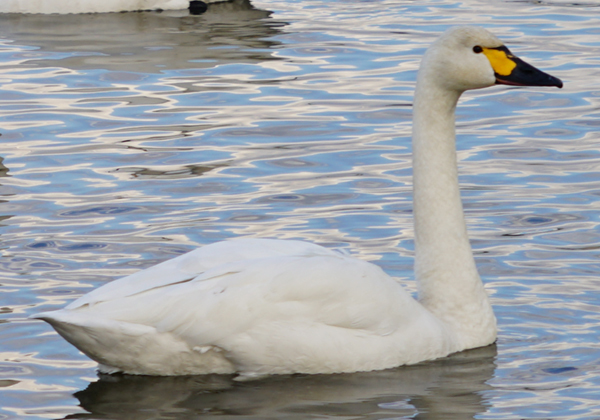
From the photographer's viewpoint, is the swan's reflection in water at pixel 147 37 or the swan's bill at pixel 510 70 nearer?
the swan's bill at pixel 510 70

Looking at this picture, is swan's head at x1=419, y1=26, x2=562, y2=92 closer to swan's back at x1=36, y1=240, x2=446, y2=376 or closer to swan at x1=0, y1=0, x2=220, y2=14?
swan's back at x1=36, y1=240, x2=446, y2=376

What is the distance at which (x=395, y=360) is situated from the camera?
21.0 feet

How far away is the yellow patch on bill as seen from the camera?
6754 mm

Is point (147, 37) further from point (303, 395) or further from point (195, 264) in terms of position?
point (303, 395)

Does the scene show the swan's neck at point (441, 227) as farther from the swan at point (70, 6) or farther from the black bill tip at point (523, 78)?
the swan at point (70, 6)

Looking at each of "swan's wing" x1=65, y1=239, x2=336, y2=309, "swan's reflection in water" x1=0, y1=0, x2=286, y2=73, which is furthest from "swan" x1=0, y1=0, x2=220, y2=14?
"swan's wing" x1=65, y1=239, x2=336, y2=309

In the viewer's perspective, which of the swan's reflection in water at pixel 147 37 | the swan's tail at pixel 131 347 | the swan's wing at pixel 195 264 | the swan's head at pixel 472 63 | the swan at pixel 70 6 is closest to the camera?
the swan's tail at pixel 131 347

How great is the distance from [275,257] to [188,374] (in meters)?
0.69

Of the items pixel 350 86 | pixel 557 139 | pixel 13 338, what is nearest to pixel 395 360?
pixel 13 338

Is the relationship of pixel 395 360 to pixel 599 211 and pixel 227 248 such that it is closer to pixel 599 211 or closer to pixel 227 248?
pixel 227 248

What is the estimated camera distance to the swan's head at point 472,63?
22.0ft

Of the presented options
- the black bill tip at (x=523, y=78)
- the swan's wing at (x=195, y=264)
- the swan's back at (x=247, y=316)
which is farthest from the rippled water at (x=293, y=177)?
the black bill tip at (x=523, y=78)

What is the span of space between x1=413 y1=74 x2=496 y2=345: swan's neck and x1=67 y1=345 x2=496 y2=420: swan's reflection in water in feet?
1.23

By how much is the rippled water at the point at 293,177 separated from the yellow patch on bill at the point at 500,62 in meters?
1.30
